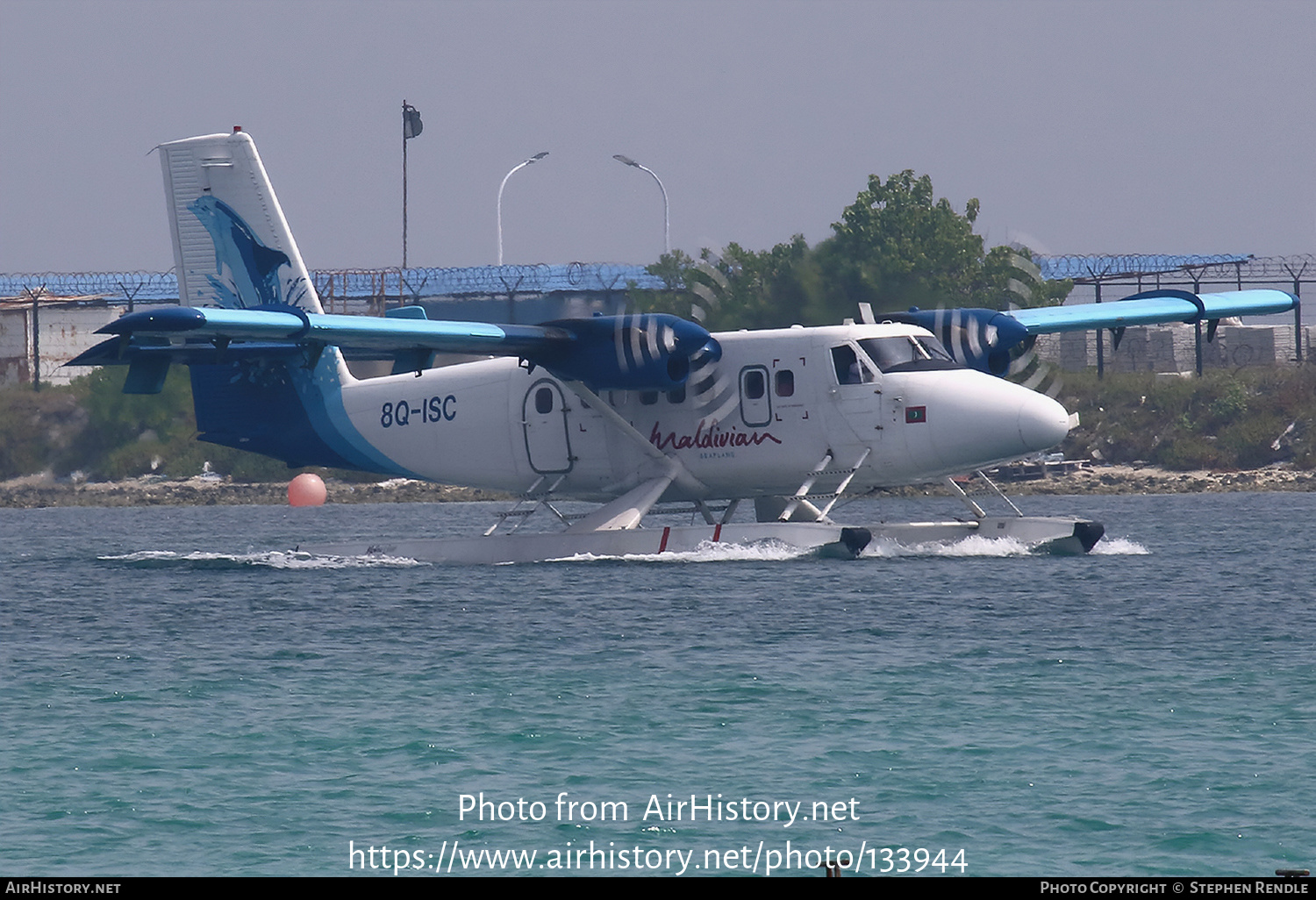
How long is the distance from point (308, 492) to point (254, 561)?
29349mm

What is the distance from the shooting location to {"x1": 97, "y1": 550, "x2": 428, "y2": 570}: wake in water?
88.9 feet

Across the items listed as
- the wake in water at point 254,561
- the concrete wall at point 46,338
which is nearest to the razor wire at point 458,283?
the concrete wall at point 46,338

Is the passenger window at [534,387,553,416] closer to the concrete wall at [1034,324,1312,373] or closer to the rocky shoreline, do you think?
the rocky shoreline

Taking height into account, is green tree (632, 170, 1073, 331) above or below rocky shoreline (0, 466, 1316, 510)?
above

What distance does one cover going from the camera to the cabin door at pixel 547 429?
2655 centimetres

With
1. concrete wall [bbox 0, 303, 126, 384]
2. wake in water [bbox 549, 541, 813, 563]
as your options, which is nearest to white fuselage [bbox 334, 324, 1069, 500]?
wake in water [bbox 549, 541, 813, 563]

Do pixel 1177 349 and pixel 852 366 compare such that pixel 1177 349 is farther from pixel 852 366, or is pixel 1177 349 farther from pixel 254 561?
pixel 254 561

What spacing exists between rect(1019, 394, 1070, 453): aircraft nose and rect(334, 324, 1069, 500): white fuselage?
0.07 ft

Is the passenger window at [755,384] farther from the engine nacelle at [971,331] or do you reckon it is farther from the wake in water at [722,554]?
the engine nacelle at [971,331]

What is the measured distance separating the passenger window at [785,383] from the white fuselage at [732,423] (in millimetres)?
23

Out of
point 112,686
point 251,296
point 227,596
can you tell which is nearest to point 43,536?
point 251,296

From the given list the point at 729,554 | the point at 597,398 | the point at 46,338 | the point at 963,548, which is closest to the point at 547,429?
the point at 597,398

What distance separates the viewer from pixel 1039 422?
75.4 feet

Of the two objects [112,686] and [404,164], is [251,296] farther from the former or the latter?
[404,164]
